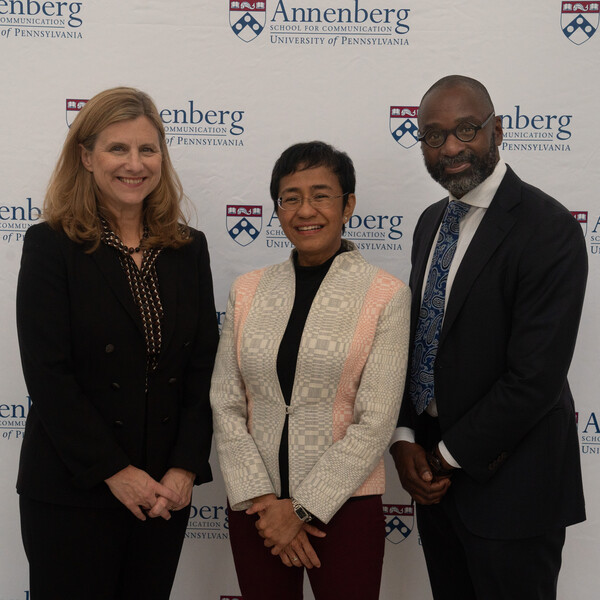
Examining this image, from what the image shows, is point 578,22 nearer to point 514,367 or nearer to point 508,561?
point 514,367

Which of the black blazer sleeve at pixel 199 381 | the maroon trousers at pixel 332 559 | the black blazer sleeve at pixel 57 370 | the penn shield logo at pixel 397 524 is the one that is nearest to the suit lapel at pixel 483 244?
the maroon trousers at pixel 332 559

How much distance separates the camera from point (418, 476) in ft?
6.04

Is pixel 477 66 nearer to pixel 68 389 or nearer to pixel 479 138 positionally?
Result: pixel 479 138

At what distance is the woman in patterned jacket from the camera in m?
1.71

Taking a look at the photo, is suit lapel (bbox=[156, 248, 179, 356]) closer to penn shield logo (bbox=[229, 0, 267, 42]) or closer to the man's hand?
the man's hand

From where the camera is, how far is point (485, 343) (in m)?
1.75

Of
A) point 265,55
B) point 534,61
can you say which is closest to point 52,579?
point 265,55

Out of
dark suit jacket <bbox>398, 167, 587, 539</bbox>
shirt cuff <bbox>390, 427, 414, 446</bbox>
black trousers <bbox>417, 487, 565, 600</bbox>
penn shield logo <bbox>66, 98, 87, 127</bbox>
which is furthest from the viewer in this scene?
penn shield logo <bbox>66, 98, 87, 127</bbox>

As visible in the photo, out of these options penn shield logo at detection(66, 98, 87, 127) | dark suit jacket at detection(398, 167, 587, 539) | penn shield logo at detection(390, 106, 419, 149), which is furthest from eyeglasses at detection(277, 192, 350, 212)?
penn shield logo at detection(66, 98, 87, 127)

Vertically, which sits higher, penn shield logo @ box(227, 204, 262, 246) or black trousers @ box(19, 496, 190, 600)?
penn shield logo @ box(227, 204, 262, 246)

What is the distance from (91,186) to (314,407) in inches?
33.4

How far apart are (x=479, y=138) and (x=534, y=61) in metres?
0.93

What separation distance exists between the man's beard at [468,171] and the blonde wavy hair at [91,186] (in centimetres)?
74

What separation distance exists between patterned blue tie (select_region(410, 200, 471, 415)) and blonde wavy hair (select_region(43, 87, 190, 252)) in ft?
2.33
